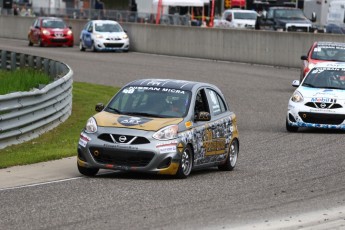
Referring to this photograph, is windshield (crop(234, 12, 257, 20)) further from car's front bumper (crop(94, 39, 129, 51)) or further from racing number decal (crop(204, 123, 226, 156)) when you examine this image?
racing number decal (crop(204, 123, 226, 156))

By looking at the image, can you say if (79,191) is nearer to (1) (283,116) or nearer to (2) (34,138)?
(2) (34,138)

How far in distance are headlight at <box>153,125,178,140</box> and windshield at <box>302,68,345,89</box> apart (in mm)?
9044

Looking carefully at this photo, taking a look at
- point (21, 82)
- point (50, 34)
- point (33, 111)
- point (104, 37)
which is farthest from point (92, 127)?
point (50, 34)

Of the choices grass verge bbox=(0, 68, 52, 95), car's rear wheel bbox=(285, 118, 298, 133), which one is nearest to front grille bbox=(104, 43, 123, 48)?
grass verge bbox=(0, 68, 52, 95)

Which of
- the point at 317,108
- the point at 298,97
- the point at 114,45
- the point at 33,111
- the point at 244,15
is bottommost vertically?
the point at 114,45

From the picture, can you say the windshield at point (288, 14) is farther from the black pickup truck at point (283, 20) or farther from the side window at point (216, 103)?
the side window at point (216, 103)

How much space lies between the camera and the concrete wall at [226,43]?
1705 inches

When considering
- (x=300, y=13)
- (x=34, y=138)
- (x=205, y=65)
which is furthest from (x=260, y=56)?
(x=34, y=138)

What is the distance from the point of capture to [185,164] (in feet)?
49.0

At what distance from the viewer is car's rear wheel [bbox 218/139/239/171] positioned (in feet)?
54.0

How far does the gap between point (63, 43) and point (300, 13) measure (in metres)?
12.0

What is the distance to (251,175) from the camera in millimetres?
15688

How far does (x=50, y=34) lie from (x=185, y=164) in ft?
138

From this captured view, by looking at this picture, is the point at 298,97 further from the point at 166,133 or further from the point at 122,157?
the point at 122,157
